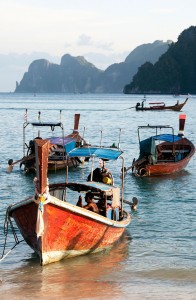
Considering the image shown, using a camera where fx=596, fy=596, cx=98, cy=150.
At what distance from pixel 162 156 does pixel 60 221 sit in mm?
23637

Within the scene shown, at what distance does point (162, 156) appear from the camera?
39094mm

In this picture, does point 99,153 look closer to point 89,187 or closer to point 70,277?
point 89,187

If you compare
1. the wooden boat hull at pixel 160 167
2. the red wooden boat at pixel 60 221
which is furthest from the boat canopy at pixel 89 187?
the wooden boat hull at pixel 160 167

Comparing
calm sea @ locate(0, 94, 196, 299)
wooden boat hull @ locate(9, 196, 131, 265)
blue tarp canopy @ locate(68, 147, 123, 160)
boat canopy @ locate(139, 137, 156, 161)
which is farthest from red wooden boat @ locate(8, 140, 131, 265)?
boat canopy @ locate(139, 137, 156, 161)

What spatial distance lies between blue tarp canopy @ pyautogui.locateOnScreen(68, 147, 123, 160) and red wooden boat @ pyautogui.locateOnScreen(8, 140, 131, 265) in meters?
2.14

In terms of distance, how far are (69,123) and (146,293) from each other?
264 feet

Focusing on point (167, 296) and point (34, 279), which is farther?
point (34, 279)

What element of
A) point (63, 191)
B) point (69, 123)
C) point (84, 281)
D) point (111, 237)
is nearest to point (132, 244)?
point (111, 237)

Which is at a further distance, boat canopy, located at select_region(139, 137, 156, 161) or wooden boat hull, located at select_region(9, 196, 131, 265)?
boat canopy, located at select_region(139, 137, 156, 161)

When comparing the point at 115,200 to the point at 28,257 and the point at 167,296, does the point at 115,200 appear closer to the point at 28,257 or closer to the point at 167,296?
the point at 28,257

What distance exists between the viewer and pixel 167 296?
Answer: 588 inches

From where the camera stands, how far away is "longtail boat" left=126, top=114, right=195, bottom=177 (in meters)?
35.9

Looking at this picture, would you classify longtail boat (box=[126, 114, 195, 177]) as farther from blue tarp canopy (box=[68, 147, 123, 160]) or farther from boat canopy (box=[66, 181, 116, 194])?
boat canopy (box=[66, 181, 116, 194])

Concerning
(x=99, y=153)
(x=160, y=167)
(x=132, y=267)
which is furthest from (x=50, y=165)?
(x=132, y=267)
